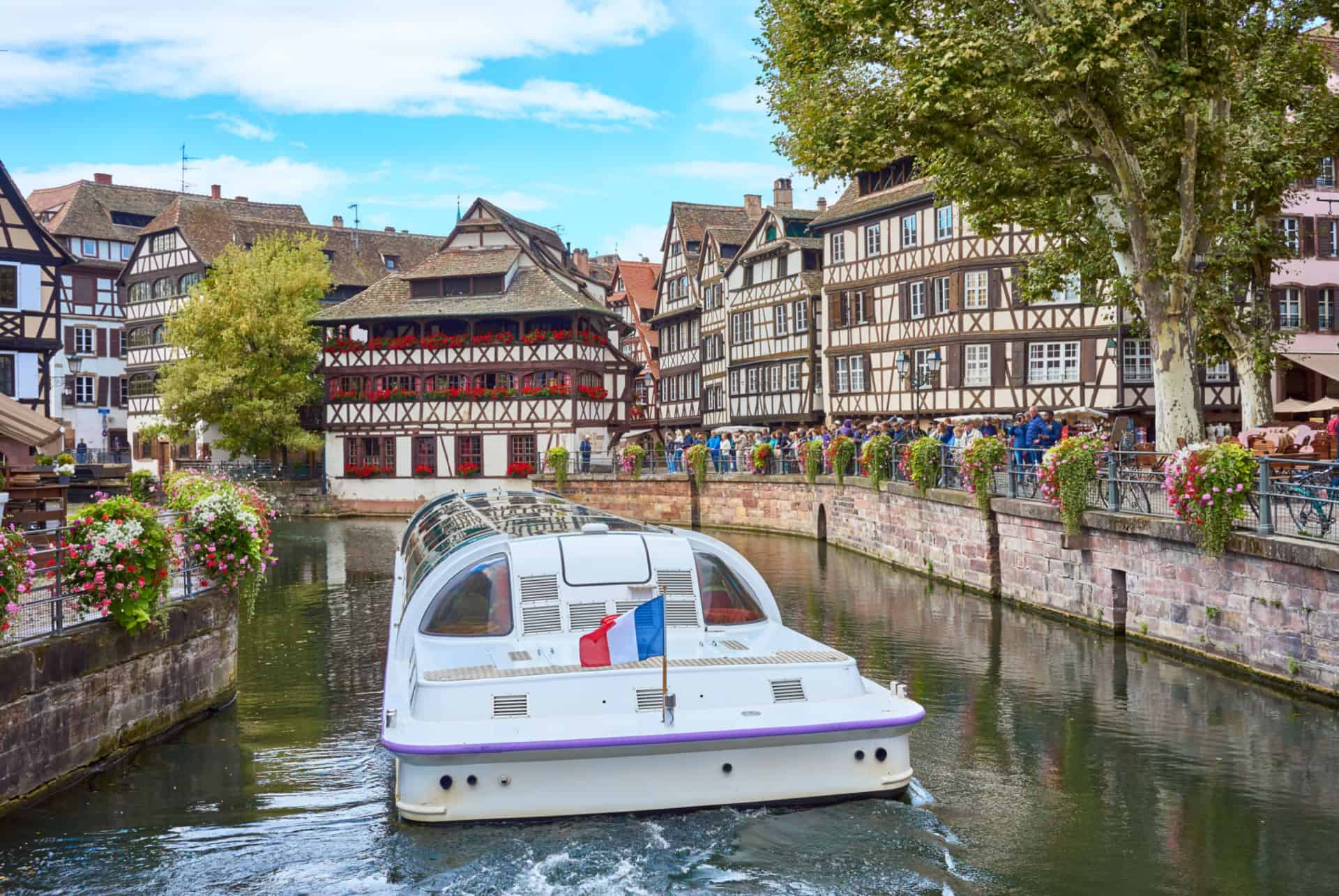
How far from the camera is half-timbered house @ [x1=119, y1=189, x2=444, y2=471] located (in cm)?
5853

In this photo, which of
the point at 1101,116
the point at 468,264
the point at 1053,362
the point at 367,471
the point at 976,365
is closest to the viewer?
the point at 1101,116

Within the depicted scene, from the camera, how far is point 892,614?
21.7 m

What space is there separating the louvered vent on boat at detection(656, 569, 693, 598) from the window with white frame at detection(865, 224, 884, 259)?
3279cm

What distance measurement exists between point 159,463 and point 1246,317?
4716cm

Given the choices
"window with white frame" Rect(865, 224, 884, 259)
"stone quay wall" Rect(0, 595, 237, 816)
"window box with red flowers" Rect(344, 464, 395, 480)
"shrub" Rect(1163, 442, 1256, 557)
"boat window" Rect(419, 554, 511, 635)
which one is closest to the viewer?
"stone quay wall" Rect(0, 595, 237, 816)

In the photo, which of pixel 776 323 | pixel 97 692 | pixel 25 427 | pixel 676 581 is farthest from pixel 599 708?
pixel 776 323

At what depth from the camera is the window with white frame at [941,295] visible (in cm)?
3966

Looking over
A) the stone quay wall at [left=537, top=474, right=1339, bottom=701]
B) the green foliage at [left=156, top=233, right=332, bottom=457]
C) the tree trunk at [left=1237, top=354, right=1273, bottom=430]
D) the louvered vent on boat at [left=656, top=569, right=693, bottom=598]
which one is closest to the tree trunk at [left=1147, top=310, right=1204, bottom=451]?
the stone quay wall at [left=537, top=474, right=1339, bottom=701]

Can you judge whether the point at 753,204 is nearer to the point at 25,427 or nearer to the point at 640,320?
the point at 640,320

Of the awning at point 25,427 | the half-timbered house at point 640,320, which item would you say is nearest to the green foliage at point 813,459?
the awning at point 25,427

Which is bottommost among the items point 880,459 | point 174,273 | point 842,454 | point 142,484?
point 142,484

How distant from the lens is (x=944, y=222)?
39.5 metres

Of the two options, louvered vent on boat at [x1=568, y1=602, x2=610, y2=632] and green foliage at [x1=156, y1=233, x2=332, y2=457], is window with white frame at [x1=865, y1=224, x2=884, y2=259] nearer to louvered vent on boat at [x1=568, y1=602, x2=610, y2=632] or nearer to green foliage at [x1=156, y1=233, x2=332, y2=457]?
green foliage at [x1=156, y1=233, x2=332, y2=457]

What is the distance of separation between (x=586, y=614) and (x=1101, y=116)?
12411 millimetres
